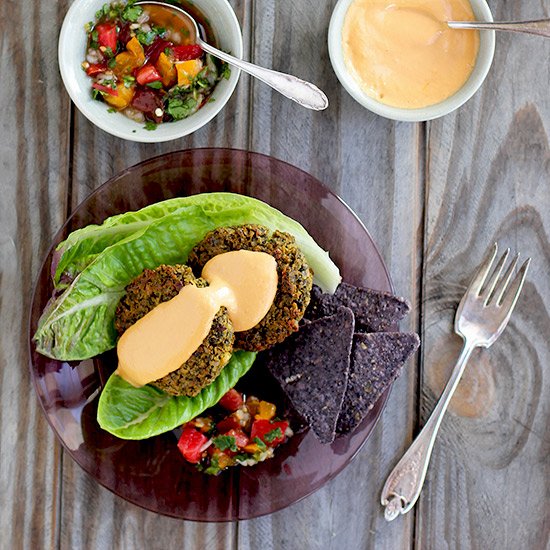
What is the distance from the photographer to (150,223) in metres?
1.83

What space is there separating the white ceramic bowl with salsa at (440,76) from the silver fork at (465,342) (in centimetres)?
40

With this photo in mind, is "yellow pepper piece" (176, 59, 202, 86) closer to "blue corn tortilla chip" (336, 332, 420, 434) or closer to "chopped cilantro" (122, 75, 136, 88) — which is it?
"chopped cilantro" (122, 75, 136, 88)

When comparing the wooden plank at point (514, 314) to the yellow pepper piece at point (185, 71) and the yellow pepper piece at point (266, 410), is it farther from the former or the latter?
the yellow pepper piece at point (185, 71)

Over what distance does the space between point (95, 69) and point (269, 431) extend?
0.91 metres

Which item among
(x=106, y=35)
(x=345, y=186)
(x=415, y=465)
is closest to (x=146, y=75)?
(x=106, y=35)

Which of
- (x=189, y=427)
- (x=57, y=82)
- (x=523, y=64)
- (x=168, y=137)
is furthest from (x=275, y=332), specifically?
(x=523, y=64)

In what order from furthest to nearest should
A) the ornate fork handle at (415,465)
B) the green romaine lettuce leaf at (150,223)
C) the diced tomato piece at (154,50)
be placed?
the ornate fork handle at (415,465), the diced tomato piece at (154,50), the green romaine lettuce leaf at (150,223)

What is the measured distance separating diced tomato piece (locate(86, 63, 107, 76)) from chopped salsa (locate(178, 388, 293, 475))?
0.79m

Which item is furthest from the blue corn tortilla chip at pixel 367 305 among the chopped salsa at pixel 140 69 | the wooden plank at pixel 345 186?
the chopped salsa at pixel 140 69

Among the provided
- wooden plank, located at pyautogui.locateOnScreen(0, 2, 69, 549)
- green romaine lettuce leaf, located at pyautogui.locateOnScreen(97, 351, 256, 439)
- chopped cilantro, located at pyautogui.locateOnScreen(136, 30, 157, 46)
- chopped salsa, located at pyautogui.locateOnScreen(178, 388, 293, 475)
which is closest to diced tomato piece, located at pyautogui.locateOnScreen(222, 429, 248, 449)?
chopped salsa, located at pyautogui.locateOnScreen(178, 388, 293, 475)

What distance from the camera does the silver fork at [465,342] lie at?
6.81ft

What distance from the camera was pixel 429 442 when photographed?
81.6 inches

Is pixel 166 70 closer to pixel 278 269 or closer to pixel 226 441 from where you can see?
pixel 278 269

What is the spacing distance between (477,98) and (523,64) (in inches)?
5.9
